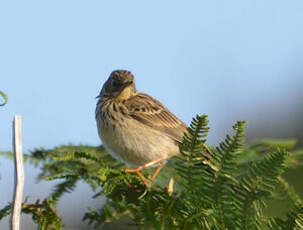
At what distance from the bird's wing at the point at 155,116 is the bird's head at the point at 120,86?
10 cm

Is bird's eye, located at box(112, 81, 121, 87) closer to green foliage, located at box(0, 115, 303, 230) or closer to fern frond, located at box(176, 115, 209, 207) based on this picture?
green foliage, located at box(0, 115, 303, 230)

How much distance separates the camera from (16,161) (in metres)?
2.34

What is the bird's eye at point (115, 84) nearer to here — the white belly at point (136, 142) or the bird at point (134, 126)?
the bird at point (134, 126)

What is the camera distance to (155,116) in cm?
565

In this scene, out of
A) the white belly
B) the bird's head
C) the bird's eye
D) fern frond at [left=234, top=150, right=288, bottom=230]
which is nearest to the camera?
fern frond at [left=234, top=150, right=288, bottom=230]

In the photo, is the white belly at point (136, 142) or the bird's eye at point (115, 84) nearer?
the white belly at point (136, 142)

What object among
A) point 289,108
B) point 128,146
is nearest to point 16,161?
point 128,146

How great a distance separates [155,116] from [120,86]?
56 centimetres

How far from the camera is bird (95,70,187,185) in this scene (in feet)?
16.2

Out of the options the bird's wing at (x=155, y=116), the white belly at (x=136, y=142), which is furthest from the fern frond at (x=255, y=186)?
the bird's wing at (x=155, y=116)

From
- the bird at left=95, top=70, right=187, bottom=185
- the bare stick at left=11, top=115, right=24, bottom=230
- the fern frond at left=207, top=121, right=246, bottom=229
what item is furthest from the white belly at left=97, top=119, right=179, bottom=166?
the fern frond at left=207, top=121, right=246, bottom=229

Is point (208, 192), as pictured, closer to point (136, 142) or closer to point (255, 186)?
point (255, 186)

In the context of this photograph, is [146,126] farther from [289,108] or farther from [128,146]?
[289,108]

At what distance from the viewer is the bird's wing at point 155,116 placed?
213 inches
